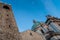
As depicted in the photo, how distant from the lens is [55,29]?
29.7 metres

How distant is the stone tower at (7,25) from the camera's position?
23597 millimetres

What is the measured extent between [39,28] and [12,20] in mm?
11822

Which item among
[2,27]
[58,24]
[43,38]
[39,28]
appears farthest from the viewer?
[39,28]

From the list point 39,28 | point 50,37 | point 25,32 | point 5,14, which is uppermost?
point 39,28

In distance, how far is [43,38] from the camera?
93.8 feet

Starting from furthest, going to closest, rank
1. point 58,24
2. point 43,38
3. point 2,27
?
point 58,24, point 43,38, point 2,27

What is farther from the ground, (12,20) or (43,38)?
(12,20)

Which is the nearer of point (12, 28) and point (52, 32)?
point (12, 28)

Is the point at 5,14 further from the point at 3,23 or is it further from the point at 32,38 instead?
the point at 32,38

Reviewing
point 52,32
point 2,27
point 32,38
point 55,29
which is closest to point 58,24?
point 55,29

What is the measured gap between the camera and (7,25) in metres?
25.1

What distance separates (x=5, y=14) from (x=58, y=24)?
11.0 metres

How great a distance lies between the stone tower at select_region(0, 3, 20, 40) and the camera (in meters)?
23.6

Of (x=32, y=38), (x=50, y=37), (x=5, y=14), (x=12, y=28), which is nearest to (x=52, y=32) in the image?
(x=50, y=37)
